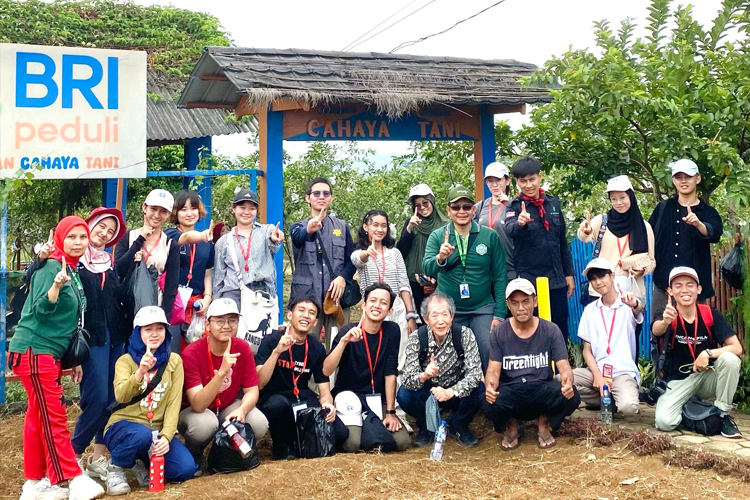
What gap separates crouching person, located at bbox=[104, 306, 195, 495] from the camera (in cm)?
553

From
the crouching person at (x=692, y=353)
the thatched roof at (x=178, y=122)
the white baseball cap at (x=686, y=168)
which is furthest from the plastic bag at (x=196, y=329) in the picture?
the thatched roof at (x=178, y=122)

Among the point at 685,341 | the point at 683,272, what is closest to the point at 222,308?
the point at 683,272

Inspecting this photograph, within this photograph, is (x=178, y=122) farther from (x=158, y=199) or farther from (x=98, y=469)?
(x=98, y=469)

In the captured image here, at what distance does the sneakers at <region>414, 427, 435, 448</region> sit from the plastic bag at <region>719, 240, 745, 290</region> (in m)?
2.85

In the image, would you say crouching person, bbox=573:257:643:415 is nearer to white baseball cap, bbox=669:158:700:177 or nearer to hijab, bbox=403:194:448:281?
white baseball cap, bbox=669:158:700:177

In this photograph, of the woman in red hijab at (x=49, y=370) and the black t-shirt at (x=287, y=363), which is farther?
the black t-shirt at (x=287, y=363)

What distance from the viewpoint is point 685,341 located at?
641 cm

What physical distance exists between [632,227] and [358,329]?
238 cm

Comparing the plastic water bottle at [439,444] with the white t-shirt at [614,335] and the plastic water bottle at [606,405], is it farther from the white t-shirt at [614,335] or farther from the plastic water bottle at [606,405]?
the white t-shirt at [614,335]

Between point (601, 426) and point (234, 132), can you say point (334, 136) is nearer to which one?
point (601, 426)

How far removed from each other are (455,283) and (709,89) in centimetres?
283

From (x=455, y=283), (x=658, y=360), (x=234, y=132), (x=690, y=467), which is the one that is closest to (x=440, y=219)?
(x=455, y=283)

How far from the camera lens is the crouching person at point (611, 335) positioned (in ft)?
21.6

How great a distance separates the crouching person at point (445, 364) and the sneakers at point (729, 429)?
5.85 feet
